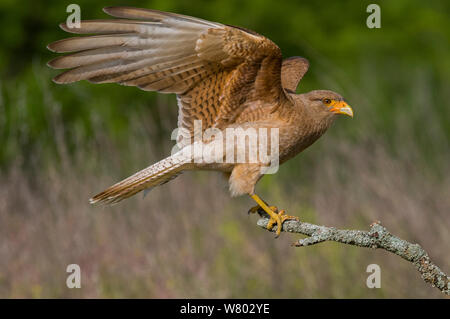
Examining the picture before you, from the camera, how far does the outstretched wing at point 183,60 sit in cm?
340

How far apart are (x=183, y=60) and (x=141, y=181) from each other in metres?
0.73

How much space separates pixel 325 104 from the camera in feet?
13.4

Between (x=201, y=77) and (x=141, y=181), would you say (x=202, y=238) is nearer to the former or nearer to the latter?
(x=141, y=181)

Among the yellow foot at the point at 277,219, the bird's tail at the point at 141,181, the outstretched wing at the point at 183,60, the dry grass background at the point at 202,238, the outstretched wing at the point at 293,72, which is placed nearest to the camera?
the outstretched wing at the point at 183,60

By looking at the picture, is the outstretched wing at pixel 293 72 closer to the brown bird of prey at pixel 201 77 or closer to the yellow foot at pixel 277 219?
the brown bird of prey at pixel 201 77

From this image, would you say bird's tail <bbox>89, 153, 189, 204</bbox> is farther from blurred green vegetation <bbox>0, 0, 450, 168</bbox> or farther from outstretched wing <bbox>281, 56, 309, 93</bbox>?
blurred green vegetation <bbox>0, 0, 450, 168</bbox>

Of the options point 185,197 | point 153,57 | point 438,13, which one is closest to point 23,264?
point 185,197

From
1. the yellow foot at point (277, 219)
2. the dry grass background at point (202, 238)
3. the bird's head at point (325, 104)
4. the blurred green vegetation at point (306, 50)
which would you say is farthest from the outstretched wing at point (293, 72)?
the blurred green vegetation at point (306, 50)

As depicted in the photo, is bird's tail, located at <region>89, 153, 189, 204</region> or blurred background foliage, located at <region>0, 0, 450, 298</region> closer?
bird's tail, located at <region>89, 153, 189, 204</region>

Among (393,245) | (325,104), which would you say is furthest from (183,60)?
(393,245)

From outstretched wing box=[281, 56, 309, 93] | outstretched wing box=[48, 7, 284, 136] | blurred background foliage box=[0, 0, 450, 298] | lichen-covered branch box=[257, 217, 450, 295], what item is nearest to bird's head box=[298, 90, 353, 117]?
outstretched wing box=[48, 7, 284, 136]

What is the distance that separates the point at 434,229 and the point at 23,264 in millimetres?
4091

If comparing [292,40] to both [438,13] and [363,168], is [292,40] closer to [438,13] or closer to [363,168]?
[438,13]

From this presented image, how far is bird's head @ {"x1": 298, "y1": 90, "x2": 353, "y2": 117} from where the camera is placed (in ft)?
13.3
